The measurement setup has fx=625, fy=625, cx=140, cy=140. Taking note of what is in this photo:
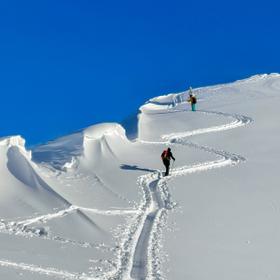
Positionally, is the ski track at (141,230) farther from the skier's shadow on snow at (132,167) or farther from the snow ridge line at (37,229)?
the skier's shadow on snow at (132,167)

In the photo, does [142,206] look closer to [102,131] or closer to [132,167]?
[132,167]

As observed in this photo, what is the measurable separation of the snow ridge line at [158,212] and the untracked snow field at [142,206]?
43 mm

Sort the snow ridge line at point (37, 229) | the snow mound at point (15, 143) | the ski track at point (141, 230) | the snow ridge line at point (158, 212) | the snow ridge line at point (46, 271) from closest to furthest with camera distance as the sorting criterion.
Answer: the snow ridge line at point (46, 271)
the ski track at point (141, 230)
the snow ridge line at point (158, 212)
the snow ridge line at point (37, 229)
the snow mound at point (15, 143)

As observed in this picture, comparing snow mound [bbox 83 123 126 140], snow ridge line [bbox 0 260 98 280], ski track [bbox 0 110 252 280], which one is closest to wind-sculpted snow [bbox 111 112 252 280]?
ski track [bbox 0 110 252 280]

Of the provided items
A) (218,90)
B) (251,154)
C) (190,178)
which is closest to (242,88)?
(218,90)

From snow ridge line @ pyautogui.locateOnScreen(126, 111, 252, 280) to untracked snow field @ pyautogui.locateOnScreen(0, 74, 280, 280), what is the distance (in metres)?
0.04

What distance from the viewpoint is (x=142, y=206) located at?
80.8 ft

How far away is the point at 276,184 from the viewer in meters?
27.9

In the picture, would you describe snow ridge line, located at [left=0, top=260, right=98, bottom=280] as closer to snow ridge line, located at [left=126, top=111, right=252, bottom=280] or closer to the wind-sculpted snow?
the wind-sculpted snow

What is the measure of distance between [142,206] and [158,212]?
126cm

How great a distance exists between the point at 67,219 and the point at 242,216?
6457mm

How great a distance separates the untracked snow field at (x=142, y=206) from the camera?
17219 mm

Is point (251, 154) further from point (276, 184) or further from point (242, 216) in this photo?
point (242, 216)

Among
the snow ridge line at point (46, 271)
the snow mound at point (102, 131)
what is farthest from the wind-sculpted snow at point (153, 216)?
the snow mound at point (102, 131)
